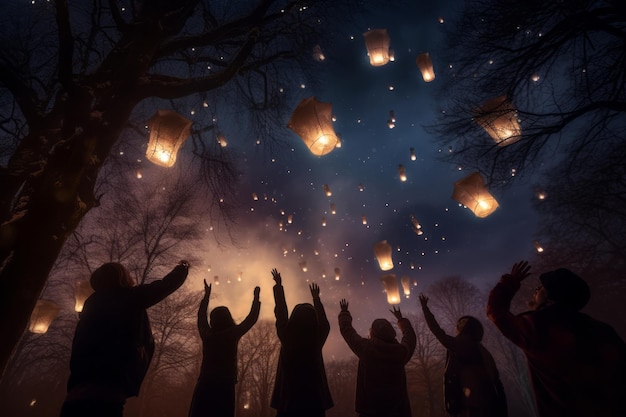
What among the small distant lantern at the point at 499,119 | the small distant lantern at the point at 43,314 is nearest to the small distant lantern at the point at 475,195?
the small distant lantern at the point at 499,119

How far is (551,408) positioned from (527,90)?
18.0 feet

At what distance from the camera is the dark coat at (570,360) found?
1930 millimetres

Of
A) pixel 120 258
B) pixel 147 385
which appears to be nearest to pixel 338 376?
pixel 147 385

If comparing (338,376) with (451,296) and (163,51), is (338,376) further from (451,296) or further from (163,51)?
(163,51)

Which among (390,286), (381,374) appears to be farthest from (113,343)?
(390,286)

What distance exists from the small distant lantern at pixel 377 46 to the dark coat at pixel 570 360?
6.09 m

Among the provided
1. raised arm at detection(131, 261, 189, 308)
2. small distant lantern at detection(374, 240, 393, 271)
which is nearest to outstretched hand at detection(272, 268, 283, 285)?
raised arm at detection(131, 261, 189, 308)

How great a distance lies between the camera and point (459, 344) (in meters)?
3.67

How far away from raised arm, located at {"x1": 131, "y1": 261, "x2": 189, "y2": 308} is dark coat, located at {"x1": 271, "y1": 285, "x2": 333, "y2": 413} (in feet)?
3.51

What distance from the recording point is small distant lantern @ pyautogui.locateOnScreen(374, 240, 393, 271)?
8.38 m

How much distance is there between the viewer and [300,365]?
2.72 metres

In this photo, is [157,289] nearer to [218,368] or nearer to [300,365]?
[218,368]

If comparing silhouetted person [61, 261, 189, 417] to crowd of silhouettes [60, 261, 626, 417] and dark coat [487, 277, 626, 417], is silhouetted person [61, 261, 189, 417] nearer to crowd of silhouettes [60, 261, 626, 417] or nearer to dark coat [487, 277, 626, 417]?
crowd of silhouettes [60, 261, 626, 417]

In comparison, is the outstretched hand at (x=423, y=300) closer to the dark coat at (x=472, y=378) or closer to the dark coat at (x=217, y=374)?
the dark coat at (x=472, y=378)
